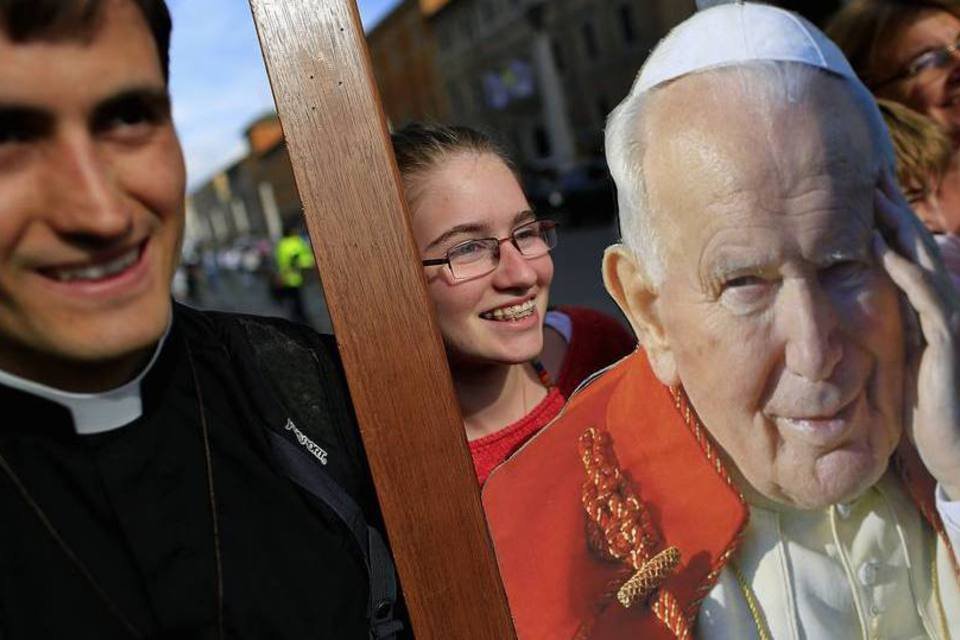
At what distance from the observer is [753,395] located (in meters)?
1.11

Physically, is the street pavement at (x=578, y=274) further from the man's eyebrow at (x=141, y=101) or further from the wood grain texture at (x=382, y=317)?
the man's eyebrow at (x=141, y=101)

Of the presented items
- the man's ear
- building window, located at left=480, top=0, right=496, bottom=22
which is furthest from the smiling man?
building window, located at left=480, top=0, right=496, bottom=22

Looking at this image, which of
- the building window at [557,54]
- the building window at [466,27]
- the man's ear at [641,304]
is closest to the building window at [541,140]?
the building window at [557,54]

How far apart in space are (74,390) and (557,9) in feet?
3.60

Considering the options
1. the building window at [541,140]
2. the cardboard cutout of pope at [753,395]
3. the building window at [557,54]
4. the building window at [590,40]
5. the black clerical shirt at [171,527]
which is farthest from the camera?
the building window at [541,140]

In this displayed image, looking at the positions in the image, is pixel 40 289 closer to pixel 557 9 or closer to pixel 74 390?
pixel 74 390

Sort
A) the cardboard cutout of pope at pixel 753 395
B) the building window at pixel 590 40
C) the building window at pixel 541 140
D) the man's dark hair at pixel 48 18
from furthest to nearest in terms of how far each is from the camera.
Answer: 1. the building window at pixel 541 140
2. the building window at pixel 590 40
3. the cardboard cutout of pope at pixel 753 395
4. the man's dark hair at pixel 48 18

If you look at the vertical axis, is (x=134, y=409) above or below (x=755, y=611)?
above

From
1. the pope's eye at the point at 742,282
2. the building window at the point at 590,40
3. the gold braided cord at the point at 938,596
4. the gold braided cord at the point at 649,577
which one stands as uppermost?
the building window at the point at 590,40

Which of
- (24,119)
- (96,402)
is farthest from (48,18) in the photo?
(96,402)

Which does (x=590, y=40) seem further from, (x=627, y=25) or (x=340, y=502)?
(x=340, y=502)

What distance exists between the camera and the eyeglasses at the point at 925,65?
1.34m

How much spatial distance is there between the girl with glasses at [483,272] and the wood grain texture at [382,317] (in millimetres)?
111

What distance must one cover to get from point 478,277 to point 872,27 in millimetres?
809
